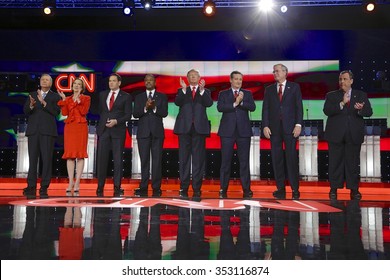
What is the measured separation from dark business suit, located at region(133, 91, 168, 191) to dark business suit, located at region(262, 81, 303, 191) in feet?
4.09

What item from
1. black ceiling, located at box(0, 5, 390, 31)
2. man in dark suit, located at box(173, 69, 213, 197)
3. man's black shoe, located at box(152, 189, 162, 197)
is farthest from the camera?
black ceiling, located at box(0, 5, 390, 31)

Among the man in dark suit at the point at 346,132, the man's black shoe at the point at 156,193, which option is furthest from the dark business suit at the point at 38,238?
the man in dark suit at the point at 346,132

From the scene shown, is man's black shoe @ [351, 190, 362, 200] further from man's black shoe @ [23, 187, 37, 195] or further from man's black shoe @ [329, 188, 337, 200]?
man's black shoe @ [23, 187, 37, 195]

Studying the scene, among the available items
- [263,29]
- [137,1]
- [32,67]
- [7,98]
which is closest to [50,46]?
[32,67]

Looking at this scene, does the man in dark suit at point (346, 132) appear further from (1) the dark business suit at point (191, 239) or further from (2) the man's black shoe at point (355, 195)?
(1) the dark business suit at point (191, 239)

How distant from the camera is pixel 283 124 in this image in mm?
5066

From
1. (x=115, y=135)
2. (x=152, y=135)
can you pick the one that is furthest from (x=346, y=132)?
(x=115, y=135)

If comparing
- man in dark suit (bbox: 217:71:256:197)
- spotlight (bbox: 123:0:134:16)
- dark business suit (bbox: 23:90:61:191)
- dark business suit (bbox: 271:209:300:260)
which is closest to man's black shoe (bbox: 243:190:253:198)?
man in dark suit (bbox: 217:71:256:197)

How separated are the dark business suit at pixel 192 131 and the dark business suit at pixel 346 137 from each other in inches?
56.2

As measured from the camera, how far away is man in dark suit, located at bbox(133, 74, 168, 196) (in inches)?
207

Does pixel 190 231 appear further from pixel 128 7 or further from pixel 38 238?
pixel 128 7

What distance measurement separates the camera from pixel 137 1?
29.2 feet

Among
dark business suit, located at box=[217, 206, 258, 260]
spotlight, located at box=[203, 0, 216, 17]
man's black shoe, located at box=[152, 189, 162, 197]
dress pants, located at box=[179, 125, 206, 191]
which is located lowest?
dark business suit, located at box=[217, 206, 258, 260]
